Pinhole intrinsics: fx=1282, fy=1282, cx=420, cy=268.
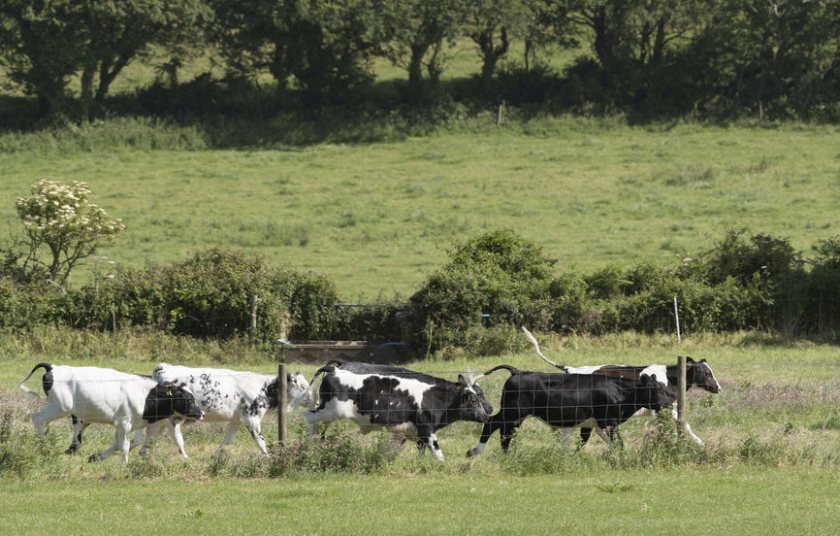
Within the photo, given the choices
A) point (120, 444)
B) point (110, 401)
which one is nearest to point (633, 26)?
point (110, 401)

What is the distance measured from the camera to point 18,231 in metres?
39.6

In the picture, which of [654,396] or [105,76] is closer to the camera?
[654,396]

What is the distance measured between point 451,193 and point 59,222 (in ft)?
53.3

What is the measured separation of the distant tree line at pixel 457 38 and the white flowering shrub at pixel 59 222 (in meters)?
22.1

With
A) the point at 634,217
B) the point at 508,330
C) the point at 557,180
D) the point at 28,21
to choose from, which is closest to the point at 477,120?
the point at 557,180

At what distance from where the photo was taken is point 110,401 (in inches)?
659

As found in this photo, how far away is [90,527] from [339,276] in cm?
2220

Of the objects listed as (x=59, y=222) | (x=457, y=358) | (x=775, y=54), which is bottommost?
(x=457, y=358)

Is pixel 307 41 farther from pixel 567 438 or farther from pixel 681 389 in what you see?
pixel 681 389

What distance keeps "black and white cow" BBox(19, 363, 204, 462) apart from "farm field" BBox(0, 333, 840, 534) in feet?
1.49

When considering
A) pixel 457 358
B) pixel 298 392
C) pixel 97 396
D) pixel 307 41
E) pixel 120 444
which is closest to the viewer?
pixel 120 444

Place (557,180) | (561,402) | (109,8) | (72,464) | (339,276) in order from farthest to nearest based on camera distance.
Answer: (109,8) → (557,180) → (339,276) → (561,402) → (72,464)

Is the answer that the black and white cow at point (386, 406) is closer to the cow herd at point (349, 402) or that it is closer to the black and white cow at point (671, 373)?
the cow herd at point (349, 402)

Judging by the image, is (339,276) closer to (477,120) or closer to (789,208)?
(789,208)
